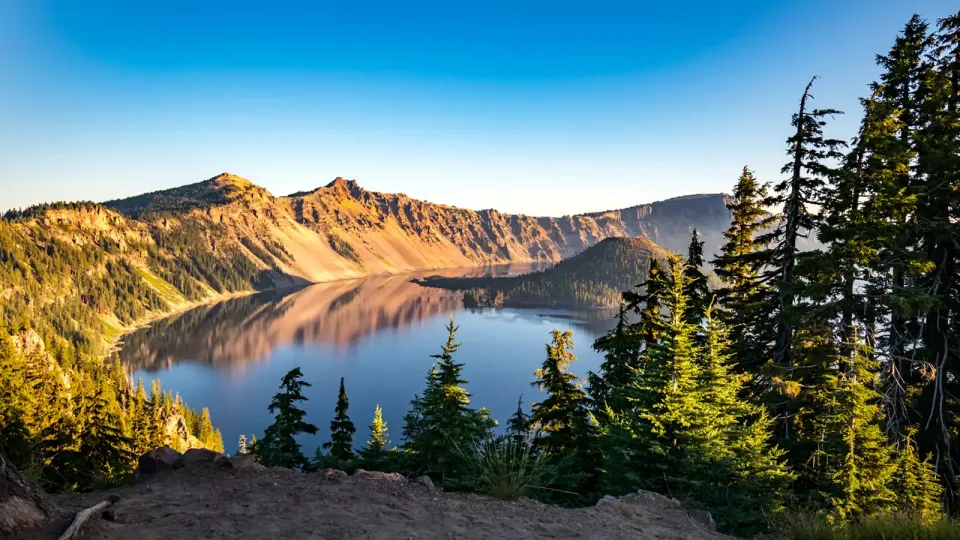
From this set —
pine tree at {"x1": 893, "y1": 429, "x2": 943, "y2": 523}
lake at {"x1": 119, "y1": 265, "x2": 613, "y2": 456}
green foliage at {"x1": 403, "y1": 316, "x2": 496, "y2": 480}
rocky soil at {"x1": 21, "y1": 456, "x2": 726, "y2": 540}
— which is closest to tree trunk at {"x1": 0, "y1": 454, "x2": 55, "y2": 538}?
rocky soil at {"x1": 21, "y1": 456, "x2": 726, "y2": 540}

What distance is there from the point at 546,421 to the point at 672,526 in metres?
13.9

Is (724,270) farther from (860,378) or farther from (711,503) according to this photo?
(711,503)

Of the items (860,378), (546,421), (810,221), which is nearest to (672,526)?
(860,378)

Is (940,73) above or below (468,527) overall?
above

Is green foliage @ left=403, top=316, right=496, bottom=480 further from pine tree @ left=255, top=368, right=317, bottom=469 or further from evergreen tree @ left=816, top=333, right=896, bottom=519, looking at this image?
pine tree @ left=255, top=368, right=317, bottom=469

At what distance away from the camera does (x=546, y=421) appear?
2286 centimetres

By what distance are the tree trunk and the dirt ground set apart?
21 cm

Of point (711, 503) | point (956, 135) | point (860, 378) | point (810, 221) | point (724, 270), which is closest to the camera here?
point (711, 503)

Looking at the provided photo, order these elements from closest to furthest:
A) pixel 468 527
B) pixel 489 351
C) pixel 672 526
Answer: pixel 468 527 < pixel 672 526 < pixel 489 351

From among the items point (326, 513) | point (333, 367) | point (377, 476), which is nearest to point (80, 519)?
point (326, 513)

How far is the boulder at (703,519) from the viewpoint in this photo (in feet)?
31.8

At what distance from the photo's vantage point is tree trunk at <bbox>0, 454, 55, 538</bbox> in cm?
584

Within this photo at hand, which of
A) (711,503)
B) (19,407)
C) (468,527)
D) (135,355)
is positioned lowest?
(135,355)

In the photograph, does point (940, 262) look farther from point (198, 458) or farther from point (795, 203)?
point (198, 458)
